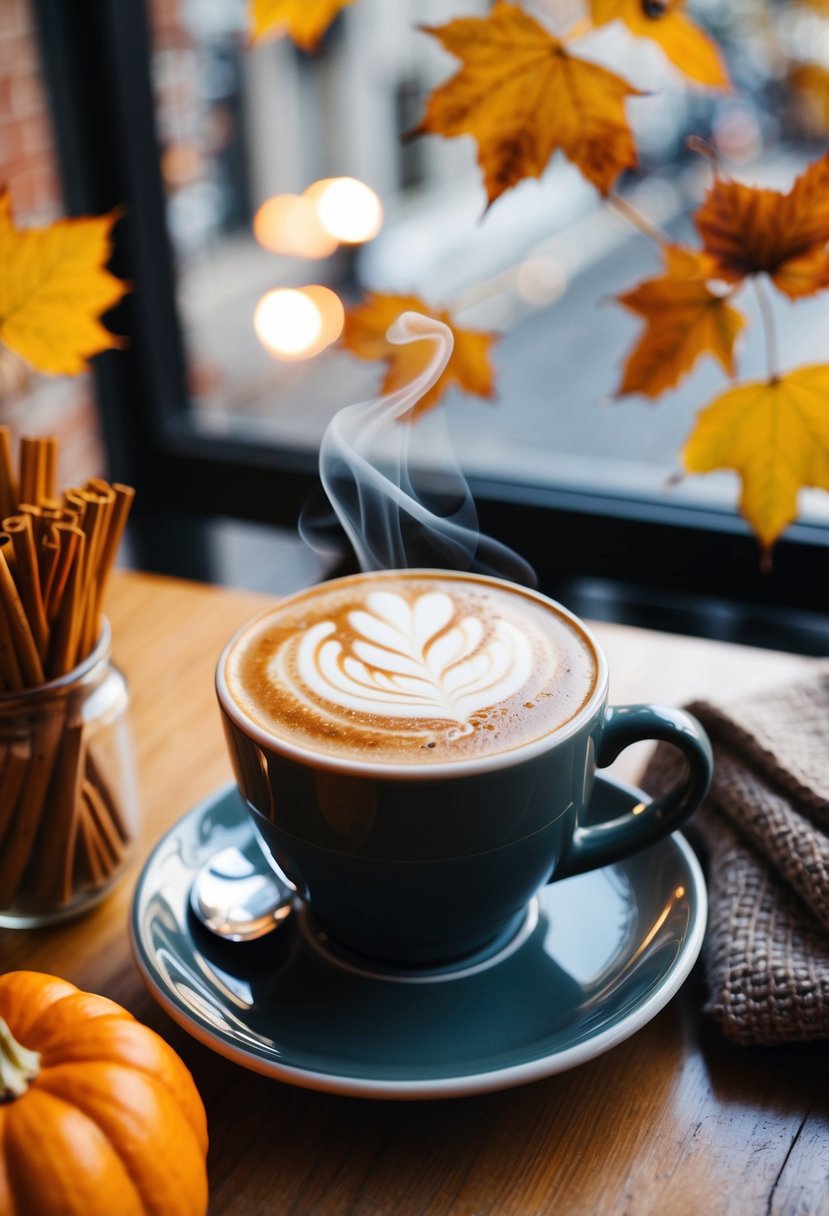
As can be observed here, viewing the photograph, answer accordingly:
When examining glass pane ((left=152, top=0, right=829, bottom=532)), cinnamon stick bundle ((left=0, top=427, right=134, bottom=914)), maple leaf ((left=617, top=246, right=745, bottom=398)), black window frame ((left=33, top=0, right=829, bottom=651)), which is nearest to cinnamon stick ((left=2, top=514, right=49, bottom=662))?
cinnamon stick bundle ((left=0, top=427, right=134, bottom=914))

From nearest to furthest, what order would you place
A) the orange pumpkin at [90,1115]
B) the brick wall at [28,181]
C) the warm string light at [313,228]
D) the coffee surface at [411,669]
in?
the orange pumpkin at [90,1115]
the coffee surface at [411,669]
the brick wall at [28,181]
the warm string light at [313,228]

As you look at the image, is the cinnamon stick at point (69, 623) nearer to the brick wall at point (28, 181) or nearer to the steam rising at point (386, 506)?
the steam rising at point (386, 506)

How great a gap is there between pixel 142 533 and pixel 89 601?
73 cm

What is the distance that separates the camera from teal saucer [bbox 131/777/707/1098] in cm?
46

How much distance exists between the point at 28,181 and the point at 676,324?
0.86 meters

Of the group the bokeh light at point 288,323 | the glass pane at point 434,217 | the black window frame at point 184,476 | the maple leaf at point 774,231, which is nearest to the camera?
the maple leaf at point 774,231

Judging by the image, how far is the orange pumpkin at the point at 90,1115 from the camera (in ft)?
1.20

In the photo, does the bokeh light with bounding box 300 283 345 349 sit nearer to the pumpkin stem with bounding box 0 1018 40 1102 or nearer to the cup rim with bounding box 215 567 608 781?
the cup rim with bounding box 215 567 608 781

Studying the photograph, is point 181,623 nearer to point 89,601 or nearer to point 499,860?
point 89,601

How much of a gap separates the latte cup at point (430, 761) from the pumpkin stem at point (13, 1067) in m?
0.14

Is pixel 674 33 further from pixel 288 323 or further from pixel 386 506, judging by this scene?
pixel 288 323

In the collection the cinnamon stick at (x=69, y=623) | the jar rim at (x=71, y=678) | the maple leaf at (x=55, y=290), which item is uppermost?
the maple leaf at (x=55, y=290)

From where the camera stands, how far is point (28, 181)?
1.25 metres

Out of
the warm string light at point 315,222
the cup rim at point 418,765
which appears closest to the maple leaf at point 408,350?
the cup rim at point 418,765
